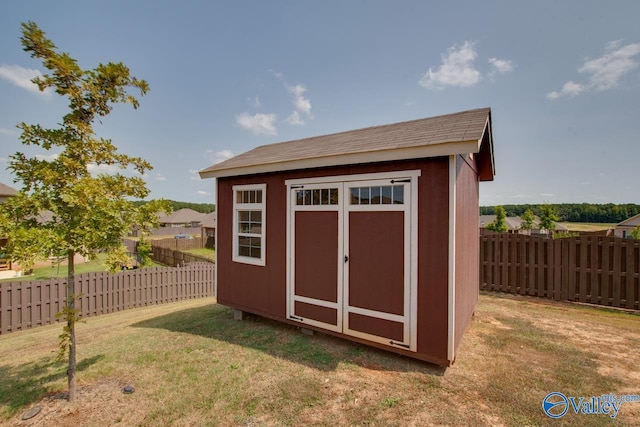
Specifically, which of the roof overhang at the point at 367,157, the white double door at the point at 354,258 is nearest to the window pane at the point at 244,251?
the white double door at the point at 354,258

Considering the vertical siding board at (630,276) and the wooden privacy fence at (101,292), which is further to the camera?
the wooden privacy fence at (101,292)

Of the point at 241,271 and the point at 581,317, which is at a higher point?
the point at 241,271

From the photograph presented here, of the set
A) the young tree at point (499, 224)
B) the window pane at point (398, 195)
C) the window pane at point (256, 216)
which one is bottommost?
the young tree at point (499, 224)

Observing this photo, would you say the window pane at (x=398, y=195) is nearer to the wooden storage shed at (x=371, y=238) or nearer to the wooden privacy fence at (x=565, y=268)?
the wooden storage shed at (x=371, y=238)

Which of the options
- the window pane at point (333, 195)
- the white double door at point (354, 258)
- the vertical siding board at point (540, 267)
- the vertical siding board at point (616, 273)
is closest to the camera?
the white double door at point (354, 258)

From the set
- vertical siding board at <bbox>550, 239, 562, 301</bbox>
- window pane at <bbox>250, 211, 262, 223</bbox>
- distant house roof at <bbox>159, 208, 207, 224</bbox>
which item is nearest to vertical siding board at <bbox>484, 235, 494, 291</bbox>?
vertical siding board at <bbox>550, 239, 562, 301</bbox>

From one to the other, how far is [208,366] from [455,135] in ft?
15.4

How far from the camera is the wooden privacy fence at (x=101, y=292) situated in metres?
7.15

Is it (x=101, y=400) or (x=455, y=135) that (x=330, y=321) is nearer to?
(x=101, y=400)

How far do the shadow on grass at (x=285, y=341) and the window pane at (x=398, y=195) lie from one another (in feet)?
7.59

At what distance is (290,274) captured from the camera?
4.99 m

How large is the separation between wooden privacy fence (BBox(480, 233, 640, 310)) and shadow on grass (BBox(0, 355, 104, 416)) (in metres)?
9.49

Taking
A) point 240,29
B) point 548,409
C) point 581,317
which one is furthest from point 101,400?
point 240,29

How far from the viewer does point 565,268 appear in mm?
6949
